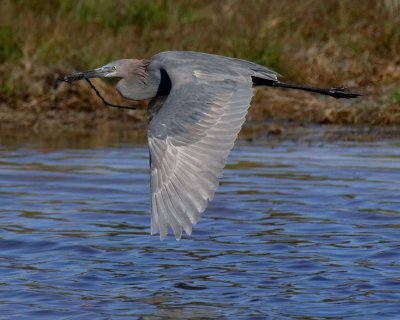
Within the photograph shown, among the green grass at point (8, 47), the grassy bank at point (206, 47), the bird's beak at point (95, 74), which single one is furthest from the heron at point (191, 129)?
the green grass at point (8, 47)

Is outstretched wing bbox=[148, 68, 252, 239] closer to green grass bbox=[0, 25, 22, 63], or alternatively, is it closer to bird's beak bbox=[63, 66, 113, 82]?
bird's beak bbox=[63, 66, 113, 82]

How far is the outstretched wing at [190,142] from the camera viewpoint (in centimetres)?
597

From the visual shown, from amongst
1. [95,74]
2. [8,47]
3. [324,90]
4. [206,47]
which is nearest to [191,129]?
[95,74]

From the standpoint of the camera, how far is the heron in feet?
19.6

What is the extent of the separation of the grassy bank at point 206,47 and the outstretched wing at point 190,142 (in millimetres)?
5890

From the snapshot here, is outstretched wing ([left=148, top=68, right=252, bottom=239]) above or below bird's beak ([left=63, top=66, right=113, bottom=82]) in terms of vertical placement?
below

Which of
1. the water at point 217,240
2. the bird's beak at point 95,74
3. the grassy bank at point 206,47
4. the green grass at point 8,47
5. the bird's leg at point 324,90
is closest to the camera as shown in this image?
the water at point 217,240

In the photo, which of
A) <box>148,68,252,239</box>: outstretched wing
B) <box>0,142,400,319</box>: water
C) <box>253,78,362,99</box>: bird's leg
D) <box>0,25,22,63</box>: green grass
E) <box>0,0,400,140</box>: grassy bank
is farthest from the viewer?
<box>0,25,22,63</box>: green grass

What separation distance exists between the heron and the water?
0.54 metres

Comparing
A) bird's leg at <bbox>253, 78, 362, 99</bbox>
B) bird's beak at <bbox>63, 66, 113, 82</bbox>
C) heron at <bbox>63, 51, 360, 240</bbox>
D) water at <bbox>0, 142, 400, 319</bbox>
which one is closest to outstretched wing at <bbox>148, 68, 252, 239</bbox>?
heron at <bbox>63, 51, 360, 240</bbox>

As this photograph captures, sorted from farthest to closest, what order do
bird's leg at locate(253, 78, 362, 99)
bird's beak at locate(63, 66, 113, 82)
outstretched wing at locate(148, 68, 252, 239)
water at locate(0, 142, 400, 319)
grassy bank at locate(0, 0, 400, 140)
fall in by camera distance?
grassy bank at locate(0, 0, 400, 140) < bird's leg at locate(253, 78, 362, 99) < bird's beak at locate(63, 66, 113, 82) < water at locate(0, 142, 400, 319) < outstretched wing at locate(148, 68, 252, 239)

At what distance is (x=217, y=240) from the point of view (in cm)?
790

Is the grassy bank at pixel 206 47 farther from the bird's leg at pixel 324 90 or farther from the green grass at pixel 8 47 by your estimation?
the bird's leg at pixel 324 90

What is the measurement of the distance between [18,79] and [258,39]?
2.92m
